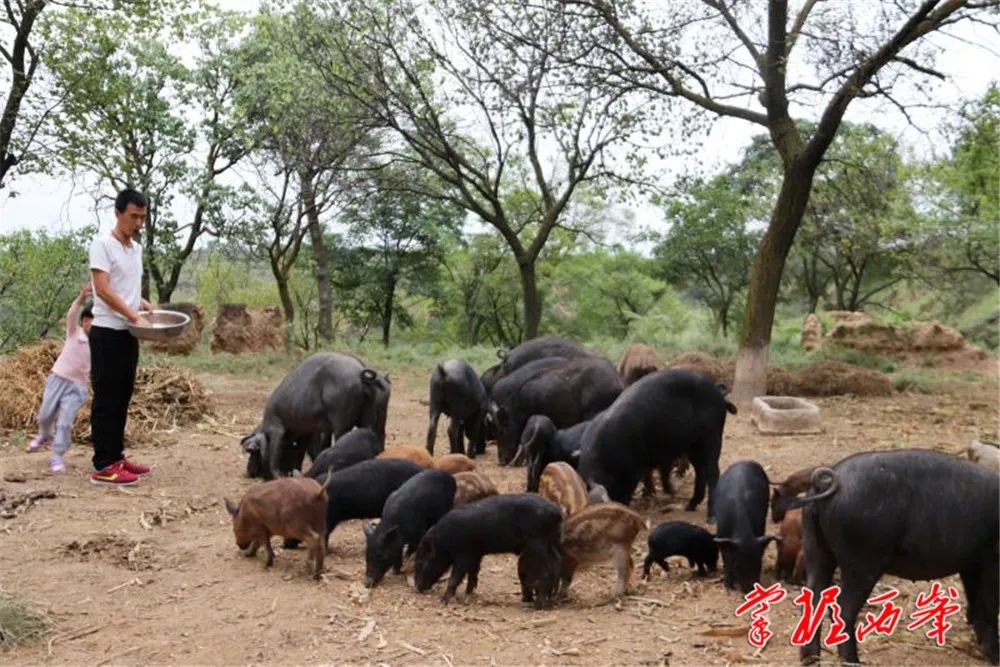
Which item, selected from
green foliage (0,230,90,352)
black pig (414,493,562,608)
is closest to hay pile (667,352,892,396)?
black pig (414,493,562,608)

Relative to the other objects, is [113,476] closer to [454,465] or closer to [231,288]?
[454,465]


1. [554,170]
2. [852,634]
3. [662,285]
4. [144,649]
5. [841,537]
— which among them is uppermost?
[554,170]

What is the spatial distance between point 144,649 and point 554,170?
54.3ft

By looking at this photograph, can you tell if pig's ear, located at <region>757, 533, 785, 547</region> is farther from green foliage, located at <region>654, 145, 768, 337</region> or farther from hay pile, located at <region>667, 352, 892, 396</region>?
green foliage, located at <region>654, 145, 768, 337</region>

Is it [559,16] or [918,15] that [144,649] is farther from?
[559,16]

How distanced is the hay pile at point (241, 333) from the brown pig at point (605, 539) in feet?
52.3

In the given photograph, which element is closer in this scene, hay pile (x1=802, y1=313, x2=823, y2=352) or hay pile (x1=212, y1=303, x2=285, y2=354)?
hay pile (x1=802, y1=313, x2=823, y2=352)

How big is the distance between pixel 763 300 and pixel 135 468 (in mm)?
7219

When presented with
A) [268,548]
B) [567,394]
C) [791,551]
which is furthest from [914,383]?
[268,548]

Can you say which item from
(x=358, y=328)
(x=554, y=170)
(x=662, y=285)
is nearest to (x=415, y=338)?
(x=358, y=328)

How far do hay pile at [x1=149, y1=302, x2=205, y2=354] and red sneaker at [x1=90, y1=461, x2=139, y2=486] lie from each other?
11.8m

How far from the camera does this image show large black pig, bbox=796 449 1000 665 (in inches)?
137

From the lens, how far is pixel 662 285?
1118 inches

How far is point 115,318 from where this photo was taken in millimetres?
6645
